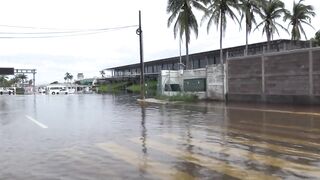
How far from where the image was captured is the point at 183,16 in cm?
4956

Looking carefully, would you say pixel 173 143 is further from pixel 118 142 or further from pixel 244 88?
pixel 244 88

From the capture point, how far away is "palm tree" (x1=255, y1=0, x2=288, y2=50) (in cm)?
5183

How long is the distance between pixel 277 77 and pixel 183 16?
20317mm

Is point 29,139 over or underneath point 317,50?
underneath

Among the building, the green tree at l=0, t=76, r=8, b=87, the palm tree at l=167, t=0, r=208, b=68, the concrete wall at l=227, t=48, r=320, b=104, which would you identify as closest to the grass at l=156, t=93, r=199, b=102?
the concrete wall at l=227, t=48, r=320, b=104

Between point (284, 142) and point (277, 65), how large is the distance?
19.2 meters

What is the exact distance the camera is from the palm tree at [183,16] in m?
49.7

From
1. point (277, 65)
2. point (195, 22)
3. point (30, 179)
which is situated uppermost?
point (195, 22)

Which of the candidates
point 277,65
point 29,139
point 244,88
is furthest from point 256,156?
point 244,88

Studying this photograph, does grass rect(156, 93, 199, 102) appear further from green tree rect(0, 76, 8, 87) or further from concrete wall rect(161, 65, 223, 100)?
green tree rect(0, 76, 8, 87)

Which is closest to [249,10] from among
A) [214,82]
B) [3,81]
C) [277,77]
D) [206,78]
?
[206,78]

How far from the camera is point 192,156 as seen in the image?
10562 mm

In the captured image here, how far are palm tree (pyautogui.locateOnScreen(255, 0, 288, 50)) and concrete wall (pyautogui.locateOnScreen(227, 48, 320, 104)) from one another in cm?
1765

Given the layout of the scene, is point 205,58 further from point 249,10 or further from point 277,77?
point 277,77
